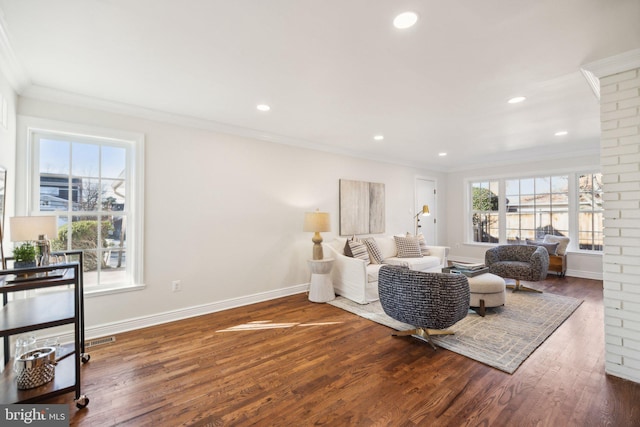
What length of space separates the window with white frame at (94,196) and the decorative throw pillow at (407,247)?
13.2 ft

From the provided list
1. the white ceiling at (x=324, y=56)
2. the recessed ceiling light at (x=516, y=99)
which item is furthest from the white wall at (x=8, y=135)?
the recessed ceiling light at (x=516, y=99)

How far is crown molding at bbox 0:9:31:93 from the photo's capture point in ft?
6.08

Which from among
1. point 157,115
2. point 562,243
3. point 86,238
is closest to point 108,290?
point 86,238

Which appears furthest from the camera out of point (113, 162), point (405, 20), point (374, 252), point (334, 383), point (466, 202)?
point (466, 202)

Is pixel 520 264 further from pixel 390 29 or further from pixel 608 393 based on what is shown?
pixel 390 29

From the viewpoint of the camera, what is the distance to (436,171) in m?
7.14

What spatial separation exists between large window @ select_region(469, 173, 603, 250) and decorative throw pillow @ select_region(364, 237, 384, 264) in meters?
3.66

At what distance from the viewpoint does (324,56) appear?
213 centimetres

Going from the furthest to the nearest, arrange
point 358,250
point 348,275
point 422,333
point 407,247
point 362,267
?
1. point 407,247
2. point 358,250
3. point 348,275
4. point 362,267
5. point 422,333

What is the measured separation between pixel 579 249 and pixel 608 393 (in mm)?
4634

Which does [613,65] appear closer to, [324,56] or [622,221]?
[622,221]

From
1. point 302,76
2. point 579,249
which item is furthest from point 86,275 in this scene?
point 579,249

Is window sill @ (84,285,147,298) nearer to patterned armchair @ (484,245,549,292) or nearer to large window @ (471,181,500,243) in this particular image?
patterned armchair @ (484,245,549,292)

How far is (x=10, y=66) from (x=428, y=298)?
3.93m
